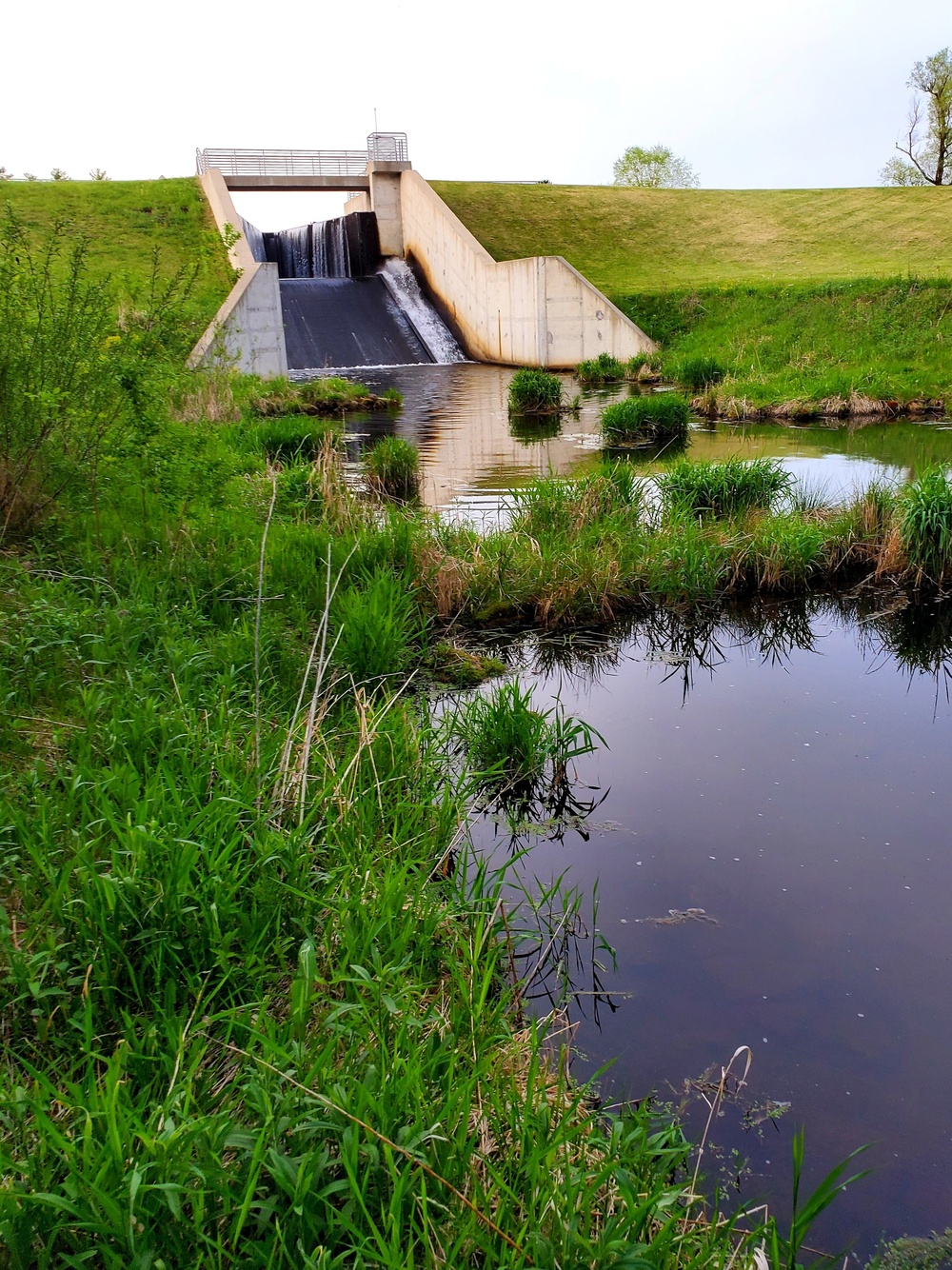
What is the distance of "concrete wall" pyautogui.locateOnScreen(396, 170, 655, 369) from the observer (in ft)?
76.2

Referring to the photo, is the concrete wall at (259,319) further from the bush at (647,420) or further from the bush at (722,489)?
the bush at (722,489)

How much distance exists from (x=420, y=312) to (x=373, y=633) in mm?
24801

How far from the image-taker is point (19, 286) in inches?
214

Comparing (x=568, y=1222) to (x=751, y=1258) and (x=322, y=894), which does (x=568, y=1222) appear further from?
(x=322, y=894)

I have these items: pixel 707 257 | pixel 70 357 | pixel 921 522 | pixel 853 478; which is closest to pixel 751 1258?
pixel 70 357

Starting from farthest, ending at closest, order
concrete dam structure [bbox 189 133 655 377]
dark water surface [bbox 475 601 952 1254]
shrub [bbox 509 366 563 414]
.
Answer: concrete dam structure [bbox 189 133 655 377]
shrub [bbox 509 366 563 414]
dark water surface [bbox 475 601 952 1254]

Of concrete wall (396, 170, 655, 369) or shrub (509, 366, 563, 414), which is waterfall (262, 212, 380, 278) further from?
shrub (509, 366, 563, 414)

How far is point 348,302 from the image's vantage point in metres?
27.9

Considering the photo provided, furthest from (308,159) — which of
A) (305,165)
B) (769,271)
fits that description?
(769,271)

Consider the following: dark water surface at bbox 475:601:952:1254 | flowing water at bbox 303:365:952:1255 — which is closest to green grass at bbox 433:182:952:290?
flowing water at bbox 303:365:952:1255

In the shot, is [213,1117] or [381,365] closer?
[213,1117]

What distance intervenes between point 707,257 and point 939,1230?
30512mm

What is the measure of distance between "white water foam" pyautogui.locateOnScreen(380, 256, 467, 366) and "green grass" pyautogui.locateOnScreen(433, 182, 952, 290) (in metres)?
2.54

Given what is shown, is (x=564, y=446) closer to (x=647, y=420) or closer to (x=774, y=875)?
(x=647, y=420)
